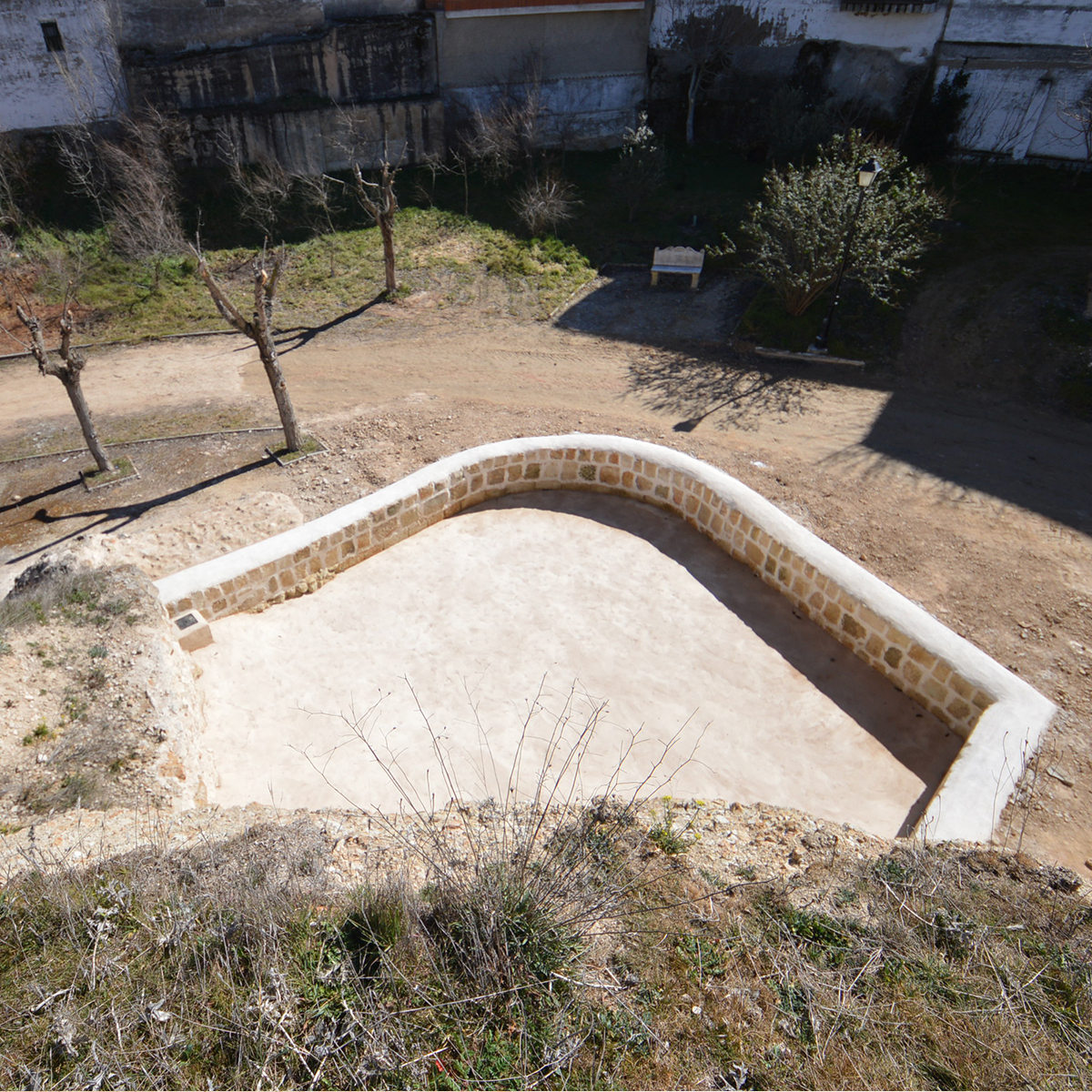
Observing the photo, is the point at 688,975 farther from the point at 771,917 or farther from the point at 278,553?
the point at 278,553

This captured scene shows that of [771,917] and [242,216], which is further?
[242,216]

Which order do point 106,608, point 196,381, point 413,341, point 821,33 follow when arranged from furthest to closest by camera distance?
1. point 821,33
2. point 413,341
3. point 196,381
4. point 106,608

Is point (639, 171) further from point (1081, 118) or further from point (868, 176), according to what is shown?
point (1081, 118)

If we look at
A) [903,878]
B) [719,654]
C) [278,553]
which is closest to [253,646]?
[278,553]

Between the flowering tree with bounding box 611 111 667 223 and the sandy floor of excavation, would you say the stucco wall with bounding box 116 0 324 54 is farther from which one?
the sandy floor of excavation

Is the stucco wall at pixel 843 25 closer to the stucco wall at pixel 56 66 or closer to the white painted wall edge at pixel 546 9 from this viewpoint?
the white painted wall edge at pixel 546 9

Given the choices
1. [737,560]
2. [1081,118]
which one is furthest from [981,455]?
[1081,118]
